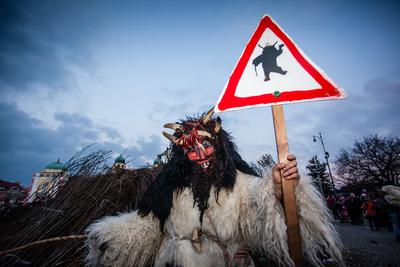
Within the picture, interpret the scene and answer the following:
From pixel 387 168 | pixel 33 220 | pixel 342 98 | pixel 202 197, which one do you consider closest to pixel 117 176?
pixel 33 220

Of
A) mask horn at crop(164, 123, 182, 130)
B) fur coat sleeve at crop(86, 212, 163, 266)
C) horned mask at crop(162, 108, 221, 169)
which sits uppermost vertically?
mask horn at crop(164, 123, 182, 130)

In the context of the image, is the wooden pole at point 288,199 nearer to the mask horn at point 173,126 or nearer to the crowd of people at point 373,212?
the mask horn at point 173,126

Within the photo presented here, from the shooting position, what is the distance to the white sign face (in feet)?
4.78

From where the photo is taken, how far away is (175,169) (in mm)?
2447

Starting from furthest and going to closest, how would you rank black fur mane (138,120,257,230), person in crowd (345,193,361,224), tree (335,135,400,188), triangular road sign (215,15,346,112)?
tree (335,135,400,188) → person in crowd (345,193,361,224) → black fur mane (138,120,257,230) → triangular road sign (215,15,346,112)

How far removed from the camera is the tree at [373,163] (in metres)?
25.2

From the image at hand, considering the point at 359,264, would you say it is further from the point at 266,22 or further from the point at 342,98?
the point at 266,22

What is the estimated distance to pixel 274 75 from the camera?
1.50 metres

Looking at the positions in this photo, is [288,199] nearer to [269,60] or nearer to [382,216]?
[269,60]

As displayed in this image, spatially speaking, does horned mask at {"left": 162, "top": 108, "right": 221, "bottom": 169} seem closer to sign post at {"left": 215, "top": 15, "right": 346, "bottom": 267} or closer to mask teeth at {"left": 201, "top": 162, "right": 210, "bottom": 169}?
mask teeth at {"left": 201, "top": 162, "right": 210, "bottom": 169}

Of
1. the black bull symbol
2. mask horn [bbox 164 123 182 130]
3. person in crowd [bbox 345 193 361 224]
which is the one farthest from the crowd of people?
mask horn [bbox 164 123 182 130]

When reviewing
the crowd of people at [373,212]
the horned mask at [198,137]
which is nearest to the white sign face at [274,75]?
the horned mask at [198,137]

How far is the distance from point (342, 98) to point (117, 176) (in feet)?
11.1

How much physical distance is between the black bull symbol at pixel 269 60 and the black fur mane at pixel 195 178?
1.12 meters
